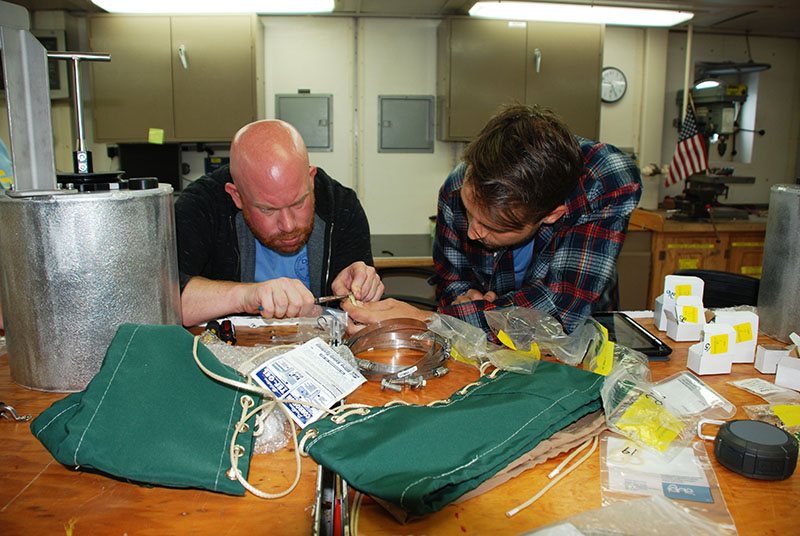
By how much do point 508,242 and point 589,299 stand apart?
28 centimetres

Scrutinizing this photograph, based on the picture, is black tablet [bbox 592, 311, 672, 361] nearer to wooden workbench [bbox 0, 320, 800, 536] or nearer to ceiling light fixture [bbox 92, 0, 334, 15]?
wooden workbench [bbox 0, 320, 800, 536]

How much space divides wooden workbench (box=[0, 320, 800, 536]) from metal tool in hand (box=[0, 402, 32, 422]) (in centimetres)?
10

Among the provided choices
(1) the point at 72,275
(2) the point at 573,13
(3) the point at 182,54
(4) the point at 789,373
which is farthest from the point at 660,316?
(3) the point at 182,54

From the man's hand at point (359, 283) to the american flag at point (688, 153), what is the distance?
3.21 metres

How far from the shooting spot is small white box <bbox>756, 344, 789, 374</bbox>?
1.16 meters

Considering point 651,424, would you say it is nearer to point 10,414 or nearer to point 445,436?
point 445,436

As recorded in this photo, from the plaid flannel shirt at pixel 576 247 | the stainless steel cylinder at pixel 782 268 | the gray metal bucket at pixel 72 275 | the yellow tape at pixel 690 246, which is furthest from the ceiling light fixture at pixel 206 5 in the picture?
the yellow tape at pixel 690 246

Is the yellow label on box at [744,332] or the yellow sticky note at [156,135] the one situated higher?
the yellow sticky note at [156,135]

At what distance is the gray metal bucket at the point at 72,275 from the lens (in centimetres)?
97

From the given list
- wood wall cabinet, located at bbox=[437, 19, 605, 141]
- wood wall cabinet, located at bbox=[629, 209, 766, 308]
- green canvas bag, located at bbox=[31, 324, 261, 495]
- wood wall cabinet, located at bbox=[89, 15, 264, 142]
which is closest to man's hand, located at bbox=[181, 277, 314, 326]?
green canvas bag, located at bbox=[31, 324, 261, 495]

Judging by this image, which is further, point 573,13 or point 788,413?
point 573,13

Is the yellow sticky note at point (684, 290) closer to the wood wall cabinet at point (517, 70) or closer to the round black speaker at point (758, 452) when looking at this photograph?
the round black speaker at point (758, 452)

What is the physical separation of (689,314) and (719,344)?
17 centimetres

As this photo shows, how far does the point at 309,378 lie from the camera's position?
0.98 m
